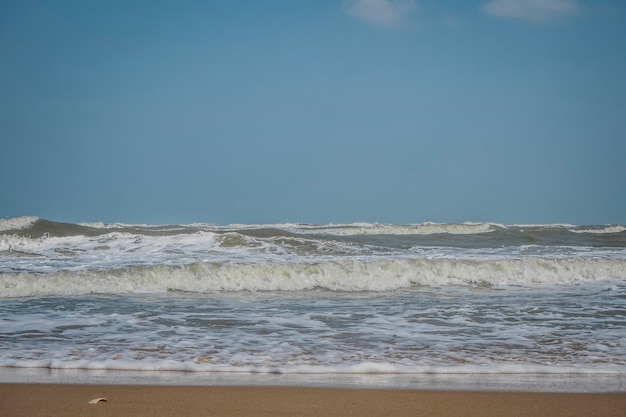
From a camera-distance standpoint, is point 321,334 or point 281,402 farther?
point 321,334

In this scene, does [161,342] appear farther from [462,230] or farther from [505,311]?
[462,230]

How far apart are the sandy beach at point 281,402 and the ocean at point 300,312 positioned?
2.27 ft

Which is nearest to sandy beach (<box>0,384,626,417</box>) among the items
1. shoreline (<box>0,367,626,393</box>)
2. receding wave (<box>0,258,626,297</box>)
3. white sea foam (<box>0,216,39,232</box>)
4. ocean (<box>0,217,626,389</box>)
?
shoreline (<box>0,367,626,393</box>)

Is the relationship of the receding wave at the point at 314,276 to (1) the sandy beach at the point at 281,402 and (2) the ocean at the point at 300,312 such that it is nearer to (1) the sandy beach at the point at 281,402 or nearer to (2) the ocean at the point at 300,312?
(2) the ocean at the point at 300,312


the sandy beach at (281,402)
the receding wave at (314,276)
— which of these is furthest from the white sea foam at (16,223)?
the sandy beach at (281,402)

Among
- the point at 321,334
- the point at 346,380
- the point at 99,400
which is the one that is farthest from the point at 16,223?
the point at 346,380

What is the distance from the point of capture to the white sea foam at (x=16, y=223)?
20.6 meters

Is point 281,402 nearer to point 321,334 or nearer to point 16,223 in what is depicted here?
point 321,334

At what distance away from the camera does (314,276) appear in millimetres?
11867

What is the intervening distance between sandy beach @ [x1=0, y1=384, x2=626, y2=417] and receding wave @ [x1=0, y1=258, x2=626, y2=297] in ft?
21.5

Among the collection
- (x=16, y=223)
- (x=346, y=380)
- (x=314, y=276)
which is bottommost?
(x=346, y=380)

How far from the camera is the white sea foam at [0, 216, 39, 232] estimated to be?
20.6 metres

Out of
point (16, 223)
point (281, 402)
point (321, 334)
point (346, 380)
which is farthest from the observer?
point (16, 223)

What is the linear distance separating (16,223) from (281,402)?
770 inches
